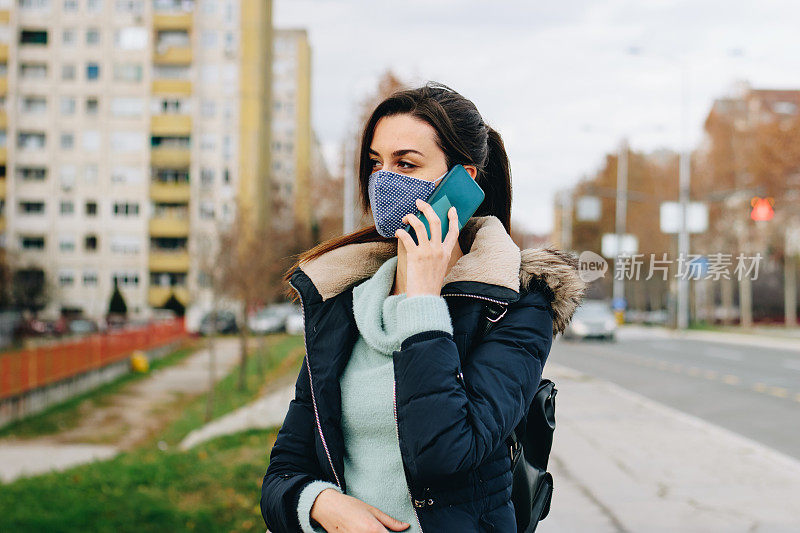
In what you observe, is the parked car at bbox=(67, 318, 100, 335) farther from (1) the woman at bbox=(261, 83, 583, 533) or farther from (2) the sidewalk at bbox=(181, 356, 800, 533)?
(1) the woman at bbox=(261, 83, 583, 533)

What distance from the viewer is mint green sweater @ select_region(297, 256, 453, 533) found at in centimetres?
198

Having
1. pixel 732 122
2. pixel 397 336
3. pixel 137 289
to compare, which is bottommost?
pixel 137 289

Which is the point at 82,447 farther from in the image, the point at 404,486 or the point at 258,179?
the point at 258,179

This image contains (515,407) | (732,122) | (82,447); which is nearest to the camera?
(515,407)

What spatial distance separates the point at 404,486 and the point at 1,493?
6849mm

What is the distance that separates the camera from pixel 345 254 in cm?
229

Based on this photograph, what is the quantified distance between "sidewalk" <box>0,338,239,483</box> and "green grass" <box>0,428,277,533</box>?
2278 millimetres

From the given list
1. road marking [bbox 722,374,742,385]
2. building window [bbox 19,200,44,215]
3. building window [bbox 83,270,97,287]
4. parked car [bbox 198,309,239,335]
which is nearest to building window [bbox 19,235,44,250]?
building window [bbox 19,200,44,215]

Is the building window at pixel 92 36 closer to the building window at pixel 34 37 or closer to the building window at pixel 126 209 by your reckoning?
the building window at pixel 34 37

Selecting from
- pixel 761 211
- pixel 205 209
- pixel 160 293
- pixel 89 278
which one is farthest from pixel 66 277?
pixel 761 211

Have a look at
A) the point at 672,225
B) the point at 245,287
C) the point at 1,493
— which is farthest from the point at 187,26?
the point at 1,493

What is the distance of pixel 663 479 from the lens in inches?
278

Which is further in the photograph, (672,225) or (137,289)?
(137,289)

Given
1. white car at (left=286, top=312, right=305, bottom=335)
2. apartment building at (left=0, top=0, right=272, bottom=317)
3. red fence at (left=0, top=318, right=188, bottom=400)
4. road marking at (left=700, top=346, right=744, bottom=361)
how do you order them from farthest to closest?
apartment building at (left=0, top=0, right=272, bottom=317), white car at (left=286, top=312, right=305, bottom=335), road marking at (left=700, top=346, right=744, bottom=361), red fence at (left=0, top=318, right=188, bottom=400)
